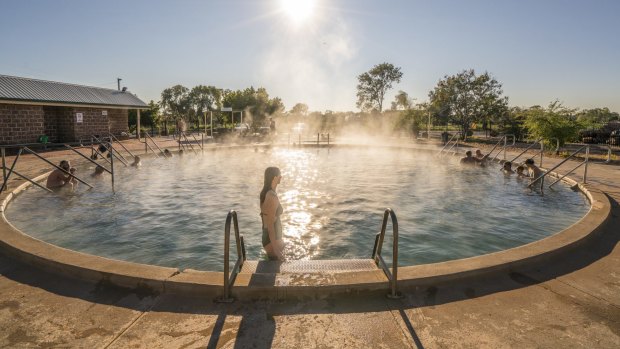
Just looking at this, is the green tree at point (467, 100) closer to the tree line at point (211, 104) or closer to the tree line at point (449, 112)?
the tree line at point (449, 112)

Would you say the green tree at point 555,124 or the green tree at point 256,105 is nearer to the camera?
the green tree at point 555,124

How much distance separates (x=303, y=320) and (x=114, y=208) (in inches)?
305

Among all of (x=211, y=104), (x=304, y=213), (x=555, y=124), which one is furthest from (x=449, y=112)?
(x=211, y=104)

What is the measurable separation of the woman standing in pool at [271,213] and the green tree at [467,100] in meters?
31.1

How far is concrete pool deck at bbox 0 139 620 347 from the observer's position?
2.91m

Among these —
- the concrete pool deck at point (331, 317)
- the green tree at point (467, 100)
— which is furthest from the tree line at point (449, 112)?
the concrete pool deck at point (331, 317)

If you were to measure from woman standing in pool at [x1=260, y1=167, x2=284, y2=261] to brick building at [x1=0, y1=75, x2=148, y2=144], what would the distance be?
19198mm

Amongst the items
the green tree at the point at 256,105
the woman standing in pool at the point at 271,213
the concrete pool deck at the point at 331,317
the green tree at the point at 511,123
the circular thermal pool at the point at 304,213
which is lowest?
the circular thermal pool at the point at 304,213

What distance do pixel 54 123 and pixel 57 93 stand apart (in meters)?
1.91

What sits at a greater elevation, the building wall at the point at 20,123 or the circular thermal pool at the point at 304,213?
the building wall at the point at 20,123

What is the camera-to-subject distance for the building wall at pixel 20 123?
57.9 feet

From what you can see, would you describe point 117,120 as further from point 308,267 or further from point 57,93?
point 308,267

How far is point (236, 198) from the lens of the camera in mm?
10469

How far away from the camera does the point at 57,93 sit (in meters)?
21.5
